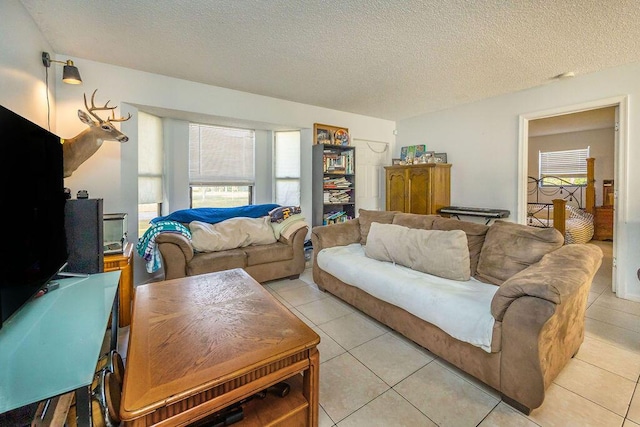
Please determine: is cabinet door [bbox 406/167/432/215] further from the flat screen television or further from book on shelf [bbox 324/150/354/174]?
the flat screen television

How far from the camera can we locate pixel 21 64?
1890 millimetres

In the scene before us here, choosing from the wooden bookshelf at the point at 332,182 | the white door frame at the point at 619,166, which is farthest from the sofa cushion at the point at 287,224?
the white door frame at the point at 619,166

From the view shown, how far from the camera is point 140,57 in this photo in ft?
8.93

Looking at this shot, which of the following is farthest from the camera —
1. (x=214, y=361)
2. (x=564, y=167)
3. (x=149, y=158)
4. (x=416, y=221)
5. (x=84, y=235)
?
(x=564, y=167)

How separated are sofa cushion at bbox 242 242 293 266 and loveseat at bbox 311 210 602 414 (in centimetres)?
61

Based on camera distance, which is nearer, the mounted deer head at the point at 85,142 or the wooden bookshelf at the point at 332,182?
the mounted deer head at the point at 85,142

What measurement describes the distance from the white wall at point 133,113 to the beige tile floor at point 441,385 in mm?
2510

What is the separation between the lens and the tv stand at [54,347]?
808mm

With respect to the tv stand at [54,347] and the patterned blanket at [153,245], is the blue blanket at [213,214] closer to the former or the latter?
the patterned blanket at [153,245]

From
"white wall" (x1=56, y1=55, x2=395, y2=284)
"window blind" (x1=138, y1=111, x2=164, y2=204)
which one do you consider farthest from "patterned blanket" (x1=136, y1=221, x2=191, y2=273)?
"window blind" (x1=138, y1=111, x2=164, y2=204)

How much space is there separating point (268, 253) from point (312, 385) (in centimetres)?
220

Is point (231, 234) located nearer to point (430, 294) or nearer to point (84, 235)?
point (84, 235)

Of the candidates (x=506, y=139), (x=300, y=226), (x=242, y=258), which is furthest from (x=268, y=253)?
(x=506, y=139)

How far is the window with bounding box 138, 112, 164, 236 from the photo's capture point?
3414 mm
